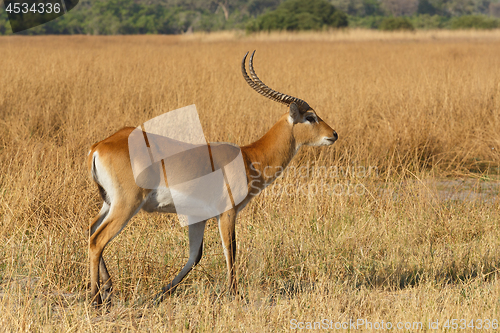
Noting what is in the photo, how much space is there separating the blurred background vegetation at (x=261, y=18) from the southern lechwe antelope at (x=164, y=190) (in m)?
33.1

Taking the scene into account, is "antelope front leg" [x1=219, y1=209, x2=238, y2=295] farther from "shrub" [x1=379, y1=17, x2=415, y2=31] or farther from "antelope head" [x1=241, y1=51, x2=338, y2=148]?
"shrub" [x1=379, y1=17, x2=415, y2=31]

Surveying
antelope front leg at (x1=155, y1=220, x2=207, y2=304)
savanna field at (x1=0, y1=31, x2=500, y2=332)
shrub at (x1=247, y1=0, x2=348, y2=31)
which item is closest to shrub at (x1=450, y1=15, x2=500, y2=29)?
shrub at (x1=247, y1=0, x2=348, y2=31)

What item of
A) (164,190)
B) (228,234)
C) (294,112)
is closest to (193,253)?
(228,234)

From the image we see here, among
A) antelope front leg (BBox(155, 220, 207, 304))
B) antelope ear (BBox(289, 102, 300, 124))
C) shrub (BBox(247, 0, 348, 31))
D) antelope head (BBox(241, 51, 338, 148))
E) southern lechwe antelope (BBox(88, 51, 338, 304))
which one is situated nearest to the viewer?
southern lechwe antelope (BBox(88, 51, 338, 304))

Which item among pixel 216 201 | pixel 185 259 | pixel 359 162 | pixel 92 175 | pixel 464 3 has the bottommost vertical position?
pixel 464 3

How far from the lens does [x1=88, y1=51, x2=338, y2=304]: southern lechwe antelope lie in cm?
307

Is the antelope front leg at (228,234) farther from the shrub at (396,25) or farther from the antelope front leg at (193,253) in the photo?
the shrub at (396,25)

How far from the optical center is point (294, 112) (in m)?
3.76

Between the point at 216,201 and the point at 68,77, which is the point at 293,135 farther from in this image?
the point at 68,77

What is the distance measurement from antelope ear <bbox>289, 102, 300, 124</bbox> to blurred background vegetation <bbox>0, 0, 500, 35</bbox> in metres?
33.1

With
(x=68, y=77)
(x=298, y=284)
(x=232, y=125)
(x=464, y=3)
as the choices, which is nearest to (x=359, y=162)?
(x=232, y=125)

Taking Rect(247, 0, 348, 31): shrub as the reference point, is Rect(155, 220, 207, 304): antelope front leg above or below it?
above

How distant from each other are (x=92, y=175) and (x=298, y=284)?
143 cm

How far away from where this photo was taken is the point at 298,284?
3504 mm
